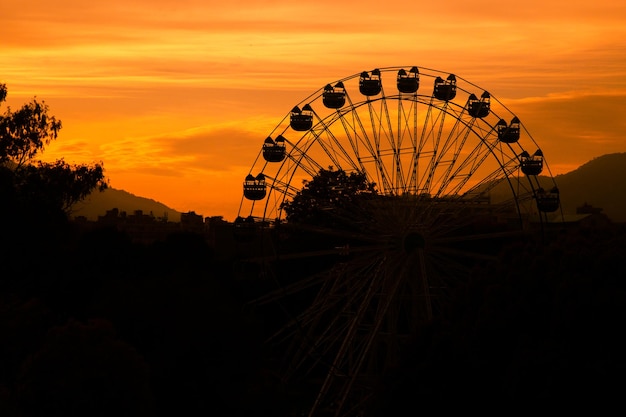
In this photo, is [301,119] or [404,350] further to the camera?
[301,119]

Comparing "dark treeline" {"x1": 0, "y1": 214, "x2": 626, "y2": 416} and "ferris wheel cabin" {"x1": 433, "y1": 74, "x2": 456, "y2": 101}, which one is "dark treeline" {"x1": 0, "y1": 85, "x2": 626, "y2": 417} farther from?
"ferris wheel cabin" {"x1": 433, "y1": 74, "x2": 456, "y2": 101}

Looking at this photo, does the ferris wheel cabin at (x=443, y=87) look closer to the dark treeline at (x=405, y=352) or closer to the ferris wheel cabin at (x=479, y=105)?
the ferris wheel cabin at (x=479, y=105)

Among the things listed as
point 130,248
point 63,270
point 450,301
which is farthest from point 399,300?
point 130,248

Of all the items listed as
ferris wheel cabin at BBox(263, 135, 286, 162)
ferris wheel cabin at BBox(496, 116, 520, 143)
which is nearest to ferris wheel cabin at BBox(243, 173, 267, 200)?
ferris wheel cabin at BBox(263, 135, 286, 162)

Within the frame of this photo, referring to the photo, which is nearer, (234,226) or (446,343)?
(446,343)

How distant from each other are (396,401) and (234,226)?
16.3 metres

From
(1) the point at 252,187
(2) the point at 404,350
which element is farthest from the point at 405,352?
(1) the point at 252,187

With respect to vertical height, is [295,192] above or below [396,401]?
above

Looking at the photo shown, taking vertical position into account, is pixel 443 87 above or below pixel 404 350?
above

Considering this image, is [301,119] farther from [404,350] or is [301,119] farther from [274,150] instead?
[404,350]

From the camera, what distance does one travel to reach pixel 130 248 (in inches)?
4560

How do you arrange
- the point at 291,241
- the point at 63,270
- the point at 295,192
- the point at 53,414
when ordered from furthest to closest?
the point at 291,241, the point at 63,270, the point at 295,192, the point at 53,414

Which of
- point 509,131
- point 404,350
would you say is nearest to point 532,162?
point 509,131

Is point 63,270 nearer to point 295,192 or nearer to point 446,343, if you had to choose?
point 295,192
